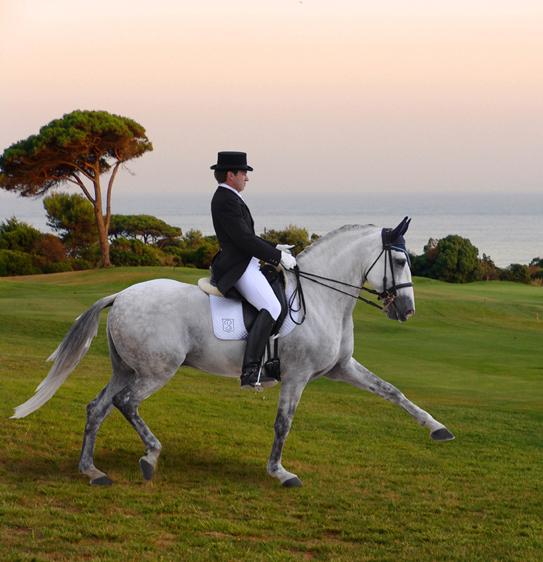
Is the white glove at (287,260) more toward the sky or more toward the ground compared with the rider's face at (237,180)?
more toward the ground

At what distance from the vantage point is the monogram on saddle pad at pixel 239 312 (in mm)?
5789

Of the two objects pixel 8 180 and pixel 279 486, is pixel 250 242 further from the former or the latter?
pixel 8 180

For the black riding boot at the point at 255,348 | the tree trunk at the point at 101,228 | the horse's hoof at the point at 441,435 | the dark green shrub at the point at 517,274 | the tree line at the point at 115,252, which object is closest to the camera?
the black riding boot at the point at 255,348

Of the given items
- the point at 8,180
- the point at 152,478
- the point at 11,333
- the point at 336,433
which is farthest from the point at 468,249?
the point at 152,478

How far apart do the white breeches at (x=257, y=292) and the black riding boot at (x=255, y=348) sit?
92 mm

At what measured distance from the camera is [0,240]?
146ft

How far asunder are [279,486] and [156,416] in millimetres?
3028

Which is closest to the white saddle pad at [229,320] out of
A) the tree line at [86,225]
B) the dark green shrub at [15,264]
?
the tree line at [86,225]

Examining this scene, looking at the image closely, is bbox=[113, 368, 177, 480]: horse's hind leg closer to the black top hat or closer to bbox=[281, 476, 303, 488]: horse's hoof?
bbox=[281, 476, 303, 488]: horse's hoof

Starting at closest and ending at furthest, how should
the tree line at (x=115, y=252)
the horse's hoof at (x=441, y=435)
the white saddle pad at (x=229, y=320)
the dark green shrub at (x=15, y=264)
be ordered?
the white saddle pad at (x=229, y=320) → the horse's hoof at (x=441, y=435) → the dark green shrub at (x=15, y=264) → the tree line at (x=115, y=252)

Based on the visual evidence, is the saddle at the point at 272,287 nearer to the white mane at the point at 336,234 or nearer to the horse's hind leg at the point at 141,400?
the white mane at the point at 336,234

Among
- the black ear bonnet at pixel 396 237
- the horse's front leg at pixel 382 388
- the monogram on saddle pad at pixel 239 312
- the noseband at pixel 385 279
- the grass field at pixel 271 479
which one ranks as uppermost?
the black ear bonnet at pixel 396 237

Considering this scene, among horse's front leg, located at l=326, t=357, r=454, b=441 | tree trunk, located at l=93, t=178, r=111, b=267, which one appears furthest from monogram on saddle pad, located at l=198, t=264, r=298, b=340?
tree trunk, located at l=93, t=178, r=111, b=267

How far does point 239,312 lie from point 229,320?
0.39ft
